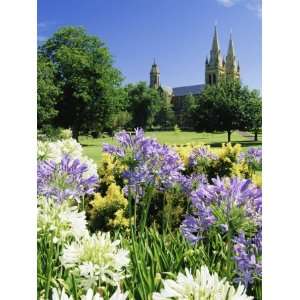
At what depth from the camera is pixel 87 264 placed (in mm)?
1419

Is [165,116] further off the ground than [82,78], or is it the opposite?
[82,78]

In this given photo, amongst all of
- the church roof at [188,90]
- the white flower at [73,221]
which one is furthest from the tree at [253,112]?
the white flower at [73,221]

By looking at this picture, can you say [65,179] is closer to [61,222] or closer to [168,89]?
[61,222]

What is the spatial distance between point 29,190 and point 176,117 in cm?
76

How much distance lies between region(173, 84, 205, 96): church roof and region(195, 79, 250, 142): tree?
0.03 metres

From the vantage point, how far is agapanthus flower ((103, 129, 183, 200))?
2.00 meters

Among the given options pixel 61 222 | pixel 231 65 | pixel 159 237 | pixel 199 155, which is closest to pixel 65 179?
pixel 61 222

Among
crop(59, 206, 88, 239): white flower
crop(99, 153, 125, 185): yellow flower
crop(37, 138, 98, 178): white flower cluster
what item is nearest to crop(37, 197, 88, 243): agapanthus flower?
crop(59, 206, 88, 239): white flower

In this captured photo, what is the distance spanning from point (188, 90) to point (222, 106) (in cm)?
17

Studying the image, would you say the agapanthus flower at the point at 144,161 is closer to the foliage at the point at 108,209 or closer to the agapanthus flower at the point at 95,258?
the foliage at the point at 108,209

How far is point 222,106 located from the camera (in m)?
2.19

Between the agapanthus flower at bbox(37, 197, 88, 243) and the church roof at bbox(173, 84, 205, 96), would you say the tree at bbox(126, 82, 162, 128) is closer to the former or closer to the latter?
the church roof at bbox(173, 84, 205, 96)
